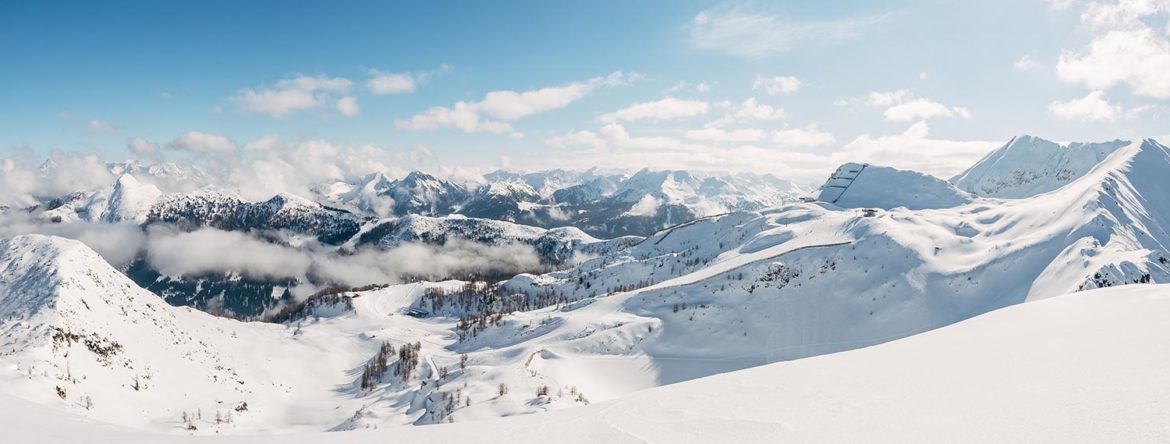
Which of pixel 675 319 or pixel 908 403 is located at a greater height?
pixel 908 403

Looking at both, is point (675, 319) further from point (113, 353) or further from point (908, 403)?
point (908, 403)

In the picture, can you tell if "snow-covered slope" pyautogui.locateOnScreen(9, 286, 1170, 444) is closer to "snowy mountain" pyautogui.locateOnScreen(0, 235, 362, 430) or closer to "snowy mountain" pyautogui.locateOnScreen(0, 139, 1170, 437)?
"snowy mountain" pyautogui.locateOnScreen(0, 139, 1170, 437)

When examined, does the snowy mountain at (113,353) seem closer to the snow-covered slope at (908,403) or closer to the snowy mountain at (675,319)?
the snowy mountain at (675,319)

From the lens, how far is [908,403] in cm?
968

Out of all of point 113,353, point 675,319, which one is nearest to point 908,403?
point 113,353

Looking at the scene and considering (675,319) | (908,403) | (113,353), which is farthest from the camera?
(675,319)

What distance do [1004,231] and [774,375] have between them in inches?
5848

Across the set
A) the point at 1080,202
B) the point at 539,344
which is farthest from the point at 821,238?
the point at 539,344

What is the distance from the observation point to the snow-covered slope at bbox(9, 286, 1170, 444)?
25.7 feet

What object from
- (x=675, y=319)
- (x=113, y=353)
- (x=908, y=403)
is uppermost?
(x=908, y=403)

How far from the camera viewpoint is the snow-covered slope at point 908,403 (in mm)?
7832

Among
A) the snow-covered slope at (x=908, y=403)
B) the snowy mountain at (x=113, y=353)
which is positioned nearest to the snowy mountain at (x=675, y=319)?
the snowy mountain at (x=113, y=353)

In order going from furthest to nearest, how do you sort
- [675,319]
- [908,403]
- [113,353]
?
1. [675,319]
2. [113,353]
3. [908,403]

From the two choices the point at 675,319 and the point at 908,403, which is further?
the point at 675,319
